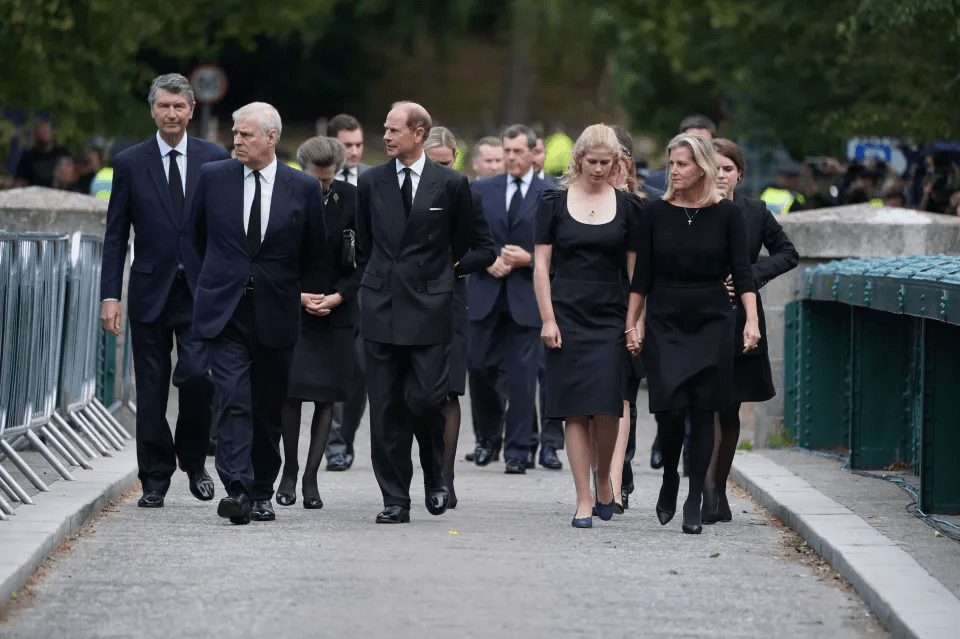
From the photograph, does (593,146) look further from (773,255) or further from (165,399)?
(165,399)

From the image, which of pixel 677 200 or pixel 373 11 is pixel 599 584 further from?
pixel 373 11

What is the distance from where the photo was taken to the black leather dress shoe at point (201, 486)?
1168 centimetres

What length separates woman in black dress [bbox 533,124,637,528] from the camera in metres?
11.1

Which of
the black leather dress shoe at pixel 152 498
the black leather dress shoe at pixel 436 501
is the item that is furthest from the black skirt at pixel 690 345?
the black leather dress shoe at pixel 152 498

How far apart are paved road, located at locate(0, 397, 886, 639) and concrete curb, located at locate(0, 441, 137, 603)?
0.37 ft

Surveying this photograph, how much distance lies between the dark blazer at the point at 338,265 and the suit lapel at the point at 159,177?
84 cm

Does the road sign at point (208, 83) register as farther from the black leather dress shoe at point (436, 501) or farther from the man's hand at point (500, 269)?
the black leather dress shoe at point (436, 501)

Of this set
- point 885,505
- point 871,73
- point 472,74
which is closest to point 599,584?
point 885,505

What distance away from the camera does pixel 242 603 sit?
28.2 ft

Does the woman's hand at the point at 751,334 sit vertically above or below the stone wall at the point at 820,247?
below

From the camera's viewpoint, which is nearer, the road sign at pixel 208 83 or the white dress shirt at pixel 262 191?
the white dress shirt at pixel 262 191

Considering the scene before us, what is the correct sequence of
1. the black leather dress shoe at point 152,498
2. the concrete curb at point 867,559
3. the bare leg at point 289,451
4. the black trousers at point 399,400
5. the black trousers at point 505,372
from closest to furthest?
the concrete curb at point 867,559, the black trousers at point 399,400, the black leather dress shoe at point 152,498, the bare leg at point 289,451, the black trousers at point 505,372

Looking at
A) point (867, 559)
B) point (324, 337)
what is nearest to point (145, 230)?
point (324, 337)

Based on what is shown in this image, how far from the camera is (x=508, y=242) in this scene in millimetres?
14727
